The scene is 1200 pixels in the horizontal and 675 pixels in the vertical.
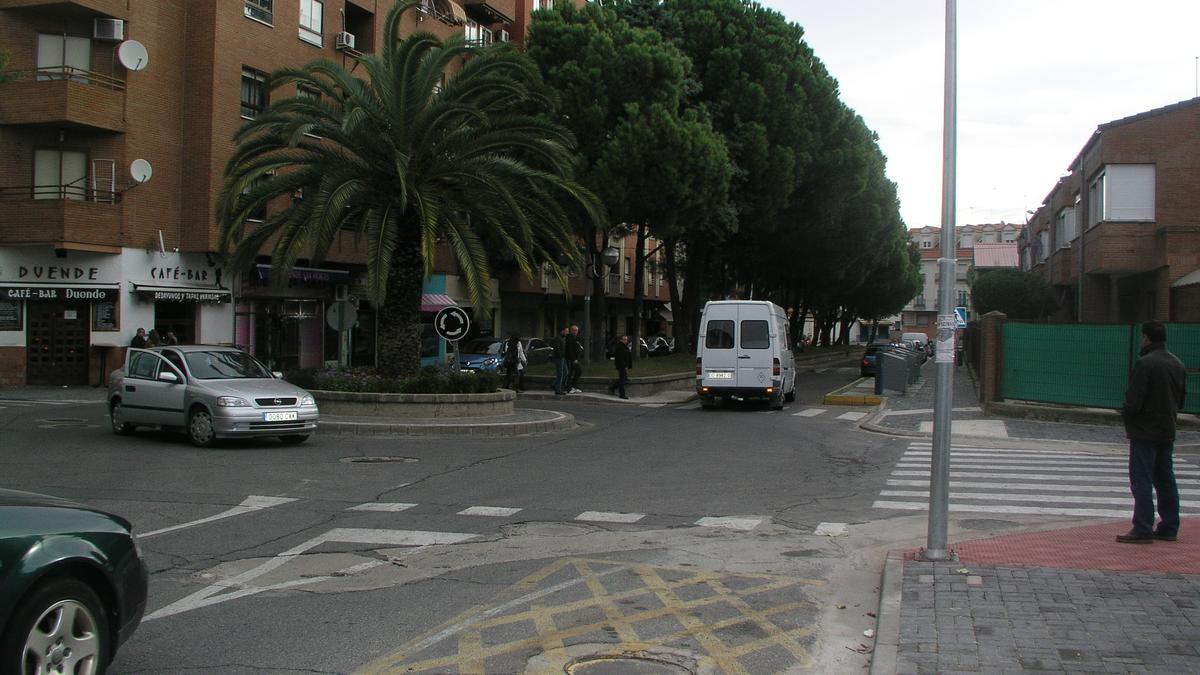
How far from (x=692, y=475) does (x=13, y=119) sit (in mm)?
22306

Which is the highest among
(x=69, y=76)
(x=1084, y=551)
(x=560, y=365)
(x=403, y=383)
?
(x=69, y=76)

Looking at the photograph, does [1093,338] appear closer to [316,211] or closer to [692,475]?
[692,475]

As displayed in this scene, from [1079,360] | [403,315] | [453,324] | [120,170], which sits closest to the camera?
[403,315]

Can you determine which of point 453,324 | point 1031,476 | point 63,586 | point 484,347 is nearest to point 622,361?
point 453,324

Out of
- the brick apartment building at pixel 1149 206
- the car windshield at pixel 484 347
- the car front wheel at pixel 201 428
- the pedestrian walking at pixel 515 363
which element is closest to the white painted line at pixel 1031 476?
the car front wheel at pixel 201 428

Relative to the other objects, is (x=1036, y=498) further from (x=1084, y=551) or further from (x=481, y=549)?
(x=481, y=549)

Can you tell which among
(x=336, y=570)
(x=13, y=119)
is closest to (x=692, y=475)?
(x=336, y=570)

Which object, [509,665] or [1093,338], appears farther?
[1093,338]

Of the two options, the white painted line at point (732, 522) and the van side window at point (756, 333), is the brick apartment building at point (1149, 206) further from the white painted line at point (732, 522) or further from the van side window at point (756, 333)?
the white painted line at point (732, 522)

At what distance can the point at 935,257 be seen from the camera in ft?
407

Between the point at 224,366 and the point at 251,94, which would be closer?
the point at 224,366

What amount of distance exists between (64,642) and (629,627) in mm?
3096

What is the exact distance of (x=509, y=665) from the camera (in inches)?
213

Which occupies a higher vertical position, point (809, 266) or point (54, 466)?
point (809, 266)
